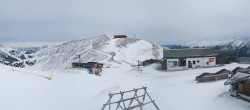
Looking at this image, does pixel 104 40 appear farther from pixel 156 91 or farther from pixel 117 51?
pixel 156 91

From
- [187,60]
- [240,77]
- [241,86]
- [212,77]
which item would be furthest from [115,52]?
[241,86]

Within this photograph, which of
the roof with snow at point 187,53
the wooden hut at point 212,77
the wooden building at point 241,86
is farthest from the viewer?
the roof with snow at point 187,53

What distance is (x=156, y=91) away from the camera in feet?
→ 111

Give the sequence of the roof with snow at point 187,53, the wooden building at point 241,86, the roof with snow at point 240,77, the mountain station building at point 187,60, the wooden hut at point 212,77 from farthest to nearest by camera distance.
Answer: the roof with snow at point 187,53
the mountain station building at point 187,60
the wooden hut at point 212,77
the roof with snow at point 240,77
the wooden building at point 241,86

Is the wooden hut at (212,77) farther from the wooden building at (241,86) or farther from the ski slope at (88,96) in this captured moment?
the wooden building at (241,86)

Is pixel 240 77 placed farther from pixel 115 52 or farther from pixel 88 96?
pixel 115 52

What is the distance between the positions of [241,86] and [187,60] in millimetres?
31408

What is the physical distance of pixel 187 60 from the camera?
2232 inches

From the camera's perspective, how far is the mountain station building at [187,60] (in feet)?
186

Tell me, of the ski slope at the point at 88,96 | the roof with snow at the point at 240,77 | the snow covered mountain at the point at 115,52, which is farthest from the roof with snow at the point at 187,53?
the snow covered mountain at the point at 115,52

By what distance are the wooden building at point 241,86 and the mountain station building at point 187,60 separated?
29767 millimetres

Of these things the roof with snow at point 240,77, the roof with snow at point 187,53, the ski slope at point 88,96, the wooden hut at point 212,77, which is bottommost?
the ski slope at point 88,96

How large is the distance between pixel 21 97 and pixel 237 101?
2007 centimetres

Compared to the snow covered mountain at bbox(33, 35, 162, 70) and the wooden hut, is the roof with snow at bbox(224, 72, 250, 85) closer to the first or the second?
the wooden hut
